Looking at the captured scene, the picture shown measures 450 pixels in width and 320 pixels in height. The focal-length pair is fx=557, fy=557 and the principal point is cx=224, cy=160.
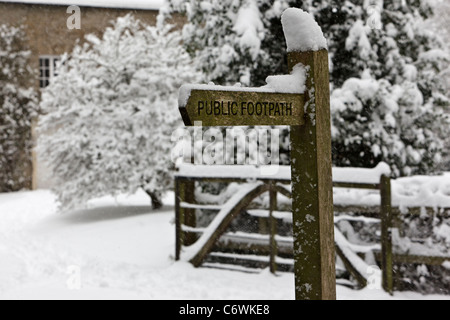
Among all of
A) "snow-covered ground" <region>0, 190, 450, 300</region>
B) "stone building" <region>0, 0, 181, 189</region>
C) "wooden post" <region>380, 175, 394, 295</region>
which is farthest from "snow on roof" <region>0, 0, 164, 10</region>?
"wooden post" <region>380, 175, 394, 295</region>

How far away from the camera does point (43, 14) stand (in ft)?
74.5

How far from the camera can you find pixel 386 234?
20.4 ft

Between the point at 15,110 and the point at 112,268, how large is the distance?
A: 1543 centimetres

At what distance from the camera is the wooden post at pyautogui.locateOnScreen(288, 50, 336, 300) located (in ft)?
7.60

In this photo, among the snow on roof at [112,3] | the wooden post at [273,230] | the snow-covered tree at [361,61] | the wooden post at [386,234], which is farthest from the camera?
the snow on roof at [112,3]

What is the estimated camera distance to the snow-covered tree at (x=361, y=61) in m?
9.12

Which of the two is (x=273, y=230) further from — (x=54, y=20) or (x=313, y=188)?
(x=54, y=20)

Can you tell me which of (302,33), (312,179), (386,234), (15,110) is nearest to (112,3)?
→ (15,110)

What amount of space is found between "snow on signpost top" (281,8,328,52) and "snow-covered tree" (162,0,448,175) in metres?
6.41

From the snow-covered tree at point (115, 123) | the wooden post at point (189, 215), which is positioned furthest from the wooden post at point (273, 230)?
the snow-covered tree at point (115, 123)

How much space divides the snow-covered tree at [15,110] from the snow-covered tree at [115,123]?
8012 millimetres

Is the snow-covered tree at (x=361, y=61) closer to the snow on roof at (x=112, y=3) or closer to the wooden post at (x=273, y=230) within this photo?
the wooden post at (x=273, y=230)

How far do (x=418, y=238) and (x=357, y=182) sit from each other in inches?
38.0

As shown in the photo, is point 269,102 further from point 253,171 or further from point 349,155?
point 349,155
